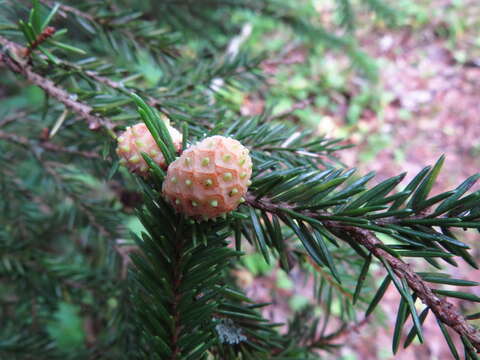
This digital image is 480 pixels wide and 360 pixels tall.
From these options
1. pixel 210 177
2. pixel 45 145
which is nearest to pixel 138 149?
pixel 210 177

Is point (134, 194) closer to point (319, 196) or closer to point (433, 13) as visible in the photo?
point (319, 196)

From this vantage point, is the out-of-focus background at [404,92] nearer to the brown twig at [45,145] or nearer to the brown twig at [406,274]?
the brown twig at [45,145]

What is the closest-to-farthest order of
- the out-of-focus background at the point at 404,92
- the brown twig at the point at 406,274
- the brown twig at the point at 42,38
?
the brown twig at the point at 406,274, the brown twig at the point at 42,38, the out-of-focus background at the point at 404,92

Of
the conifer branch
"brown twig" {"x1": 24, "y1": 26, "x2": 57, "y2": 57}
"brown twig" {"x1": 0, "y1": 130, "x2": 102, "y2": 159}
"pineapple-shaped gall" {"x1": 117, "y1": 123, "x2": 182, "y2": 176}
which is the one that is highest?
"brown twig" {"x1": 24, "y1": 26, "x2": 57, "y2": 57}

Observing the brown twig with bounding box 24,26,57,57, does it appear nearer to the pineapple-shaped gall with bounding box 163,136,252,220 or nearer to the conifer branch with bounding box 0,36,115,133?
the conifer branch with bounding box 0,36,115,133

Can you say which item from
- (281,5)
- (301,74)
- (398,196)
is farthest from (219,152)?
(301,74)

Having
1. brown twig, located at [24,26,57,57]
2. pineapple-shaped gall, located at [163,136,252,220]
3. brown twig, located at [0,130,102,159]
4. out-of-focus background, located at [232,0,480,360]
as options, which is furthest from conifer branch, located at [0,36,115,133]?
out-of-focus background, located at [232,0,480,360]

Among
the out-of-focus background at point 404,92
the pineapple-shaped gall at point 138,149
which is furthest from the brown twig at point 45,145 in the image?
the out-of-focus background at point 404,92
